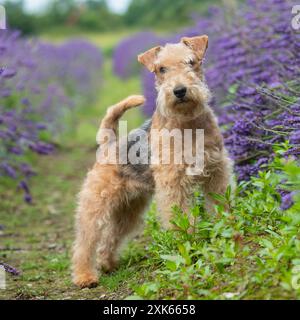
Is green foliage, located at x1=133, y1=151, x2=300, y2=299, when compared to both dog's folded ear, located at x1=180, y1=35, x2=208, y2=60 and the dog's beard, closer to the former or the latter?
the dog's beard

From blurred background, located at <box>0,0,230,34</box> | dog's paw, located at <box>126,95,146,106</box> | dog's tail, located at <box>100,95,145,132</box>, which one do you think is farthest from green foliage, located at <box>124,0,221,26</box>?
dog's paw, located at <box>126,95,146,106</box>

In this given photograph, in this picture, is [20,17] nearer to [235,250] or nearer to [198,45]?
[198,45]

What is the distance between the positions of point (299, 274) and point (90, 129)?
35.8ft

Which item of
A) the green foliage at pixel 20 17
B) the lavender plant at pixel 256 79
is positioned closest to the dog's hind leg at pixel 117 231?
the lavender plant at pixel 256 79

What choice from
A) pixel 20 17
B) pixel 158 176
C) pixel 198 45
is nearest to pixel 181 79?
pixel 198 45

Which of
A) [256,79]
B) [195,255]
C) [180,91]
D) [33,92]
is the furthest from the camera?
[33,92]

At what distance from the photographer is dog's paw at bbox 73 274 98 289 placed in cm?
448

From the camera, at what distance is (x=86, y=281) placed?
14.7 feet

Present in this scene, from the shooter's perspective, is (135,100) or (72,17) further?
(72,17)

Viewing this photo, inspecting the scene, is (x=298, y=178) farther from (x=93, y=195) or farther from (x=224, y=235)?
(x=93, y=195)

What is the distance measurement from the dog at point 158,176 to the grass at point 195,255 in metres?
0.14

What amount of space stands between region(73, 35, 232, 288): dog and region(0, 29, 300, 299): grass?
0.44ft

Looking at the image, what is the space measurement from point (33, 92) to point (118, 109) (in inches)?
188

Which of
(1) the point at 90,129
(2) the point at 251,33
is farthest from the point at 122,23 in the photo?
(2) the point at 251,33
